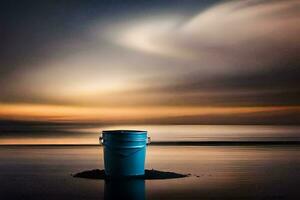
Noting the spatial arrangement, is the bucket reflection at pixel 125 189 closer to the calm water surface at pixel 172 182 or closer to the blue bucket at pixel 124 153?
the calm water surface at pixel 172 182

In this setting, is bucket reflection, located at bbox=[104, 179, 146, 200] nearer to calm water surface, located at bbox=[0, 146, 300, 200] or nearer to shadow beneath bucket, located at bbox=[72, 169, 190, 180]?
calm water surface, located at bbox=[0, 146, 300, 200]

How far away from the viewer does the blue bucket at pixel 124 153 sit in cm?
651

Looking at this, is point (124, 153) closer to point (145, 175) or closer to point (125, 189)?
point (145, 175)

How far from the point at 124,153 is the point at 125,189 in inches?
45.1

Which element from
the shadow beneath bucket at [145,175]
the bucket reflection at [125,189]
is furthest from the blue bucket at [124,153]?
the bucket reflection at [125,189]

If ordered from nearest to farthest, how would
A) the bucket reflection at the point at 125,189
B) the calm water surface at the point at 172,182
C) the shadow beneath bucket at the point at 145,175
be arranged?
the bucket reflection at the point at 125,189 → the calm water surface at the point at 172,182 → the shadow beneath bucket at the point at 145,175

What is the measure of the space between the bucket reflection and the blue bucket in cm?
34

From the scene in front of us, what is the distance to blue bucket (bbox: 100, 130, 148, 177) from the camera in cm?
651

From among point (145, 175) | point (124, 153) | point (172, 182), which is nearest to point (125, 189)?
point (172, 182)

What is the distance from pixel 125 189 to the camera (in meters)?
5.39

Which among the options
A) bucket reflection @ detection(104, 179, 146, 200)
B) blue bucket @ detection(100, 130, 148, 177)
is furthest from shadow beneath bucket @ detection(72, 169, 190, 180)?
bucket reflection @ detection(104, 179, 146, 200)

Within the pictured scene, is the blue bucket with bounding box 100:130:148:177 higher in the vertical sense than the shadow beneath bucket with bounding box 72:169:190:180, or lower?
higher

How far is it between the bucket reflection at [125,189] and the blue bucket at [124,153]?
0.34 m

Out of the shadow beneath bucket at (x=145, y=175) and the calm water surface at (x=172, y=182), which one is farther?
the shadow beneath bucket at (x=145, y=175)
